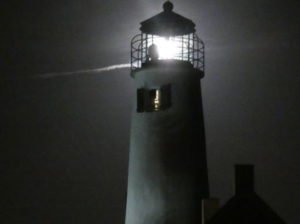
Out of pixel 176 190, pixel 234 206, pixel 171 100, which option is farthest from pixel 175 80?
pixel 234 206

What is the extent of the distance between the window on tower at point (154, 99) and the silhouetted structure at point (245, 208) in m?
2.47

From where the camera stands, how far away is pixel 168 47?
13.9m

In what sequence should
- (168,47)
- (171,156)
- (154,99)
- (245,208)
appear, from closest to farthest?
1. (245,208)
2. (171,156)
3. (154,99)
4. (168,47)

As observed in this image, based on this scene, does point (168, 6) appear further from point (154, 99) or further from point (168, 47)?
point (154, 99)

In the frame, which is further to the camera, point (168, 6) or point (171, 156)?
point (168, 6)

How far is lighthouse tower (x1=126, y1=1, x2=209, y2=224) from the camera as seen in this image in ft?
43.7

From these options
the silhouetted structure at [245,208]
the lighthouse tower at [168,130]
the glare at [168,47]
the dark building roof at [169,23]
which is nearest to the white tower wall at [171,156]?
the lighthouse tower at [168,130]

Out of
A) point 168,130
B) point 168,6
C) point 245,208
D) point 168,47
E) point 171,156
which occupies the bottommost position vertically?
point 245,208

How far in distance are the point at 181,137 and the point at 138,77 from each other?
163 centimetres

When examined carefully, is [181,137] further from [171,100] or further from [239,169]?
[239,169]

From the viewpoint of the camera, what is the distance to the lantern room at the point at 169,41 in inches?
545

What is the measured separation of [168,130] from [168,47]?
183 centimetres

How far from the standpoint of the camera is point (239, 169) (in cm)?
1171

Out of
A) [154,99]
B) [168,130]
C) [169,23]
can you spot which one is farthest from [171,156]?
[169,23]
